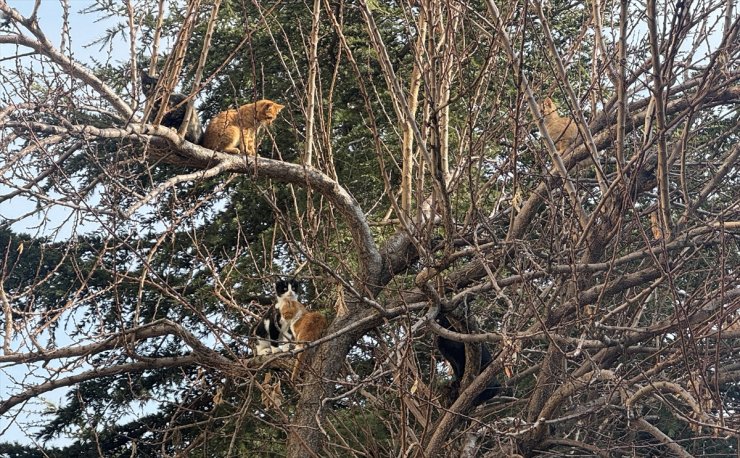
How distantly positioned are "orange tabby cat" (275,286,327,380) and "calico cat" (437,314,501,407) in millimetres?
1597

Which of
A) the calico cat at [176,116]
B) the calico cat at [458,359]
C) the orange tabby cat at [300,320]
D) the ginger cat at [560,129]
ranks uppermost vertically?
the calico cat at [176,116]

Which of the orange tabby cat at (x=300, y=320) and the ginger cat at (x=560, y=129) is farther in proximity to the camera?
the ginger cat at (x=560, y=129)

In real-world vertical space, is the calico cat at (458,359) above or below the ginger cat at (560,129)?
below

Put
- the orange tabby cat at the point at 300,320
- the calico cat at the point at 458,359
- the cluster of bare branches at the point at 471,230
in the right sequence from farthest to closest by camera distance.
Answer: the orange tabby cat at the point at 300,320, the calico cat at the point at 458,359, the cluster of bare branches at the point at 471,230

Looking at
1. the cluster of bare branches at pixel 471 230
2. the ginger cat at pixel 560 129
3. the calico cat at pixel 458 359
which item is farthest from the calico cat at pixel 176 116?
the ginger cat at pixel 560 129

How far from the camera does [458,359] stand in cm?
704

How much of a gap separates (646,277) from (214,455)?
6.14m

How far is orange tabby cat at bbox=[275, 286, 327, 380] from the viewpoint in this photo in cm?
834

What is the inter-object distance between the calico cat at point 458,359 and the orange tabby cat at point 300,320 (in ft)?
5.24

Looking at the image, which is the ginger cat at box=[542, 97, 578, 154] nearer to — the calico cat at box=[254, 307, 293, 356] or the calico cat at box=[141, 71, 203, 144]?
the calico cat at box=[254, 307, 293, 356]

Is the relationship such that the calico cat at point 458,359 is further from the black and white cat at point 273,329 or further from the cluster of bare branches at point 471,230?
the black and white cat at point 273,329

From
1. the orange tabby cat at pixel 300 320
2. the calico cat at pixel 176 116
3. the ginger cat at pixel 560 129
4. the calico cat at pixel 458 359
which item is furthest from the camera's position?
the ginger cat at pixel 560 129

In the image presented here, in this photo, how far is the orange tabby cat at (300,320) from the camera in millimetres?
8344

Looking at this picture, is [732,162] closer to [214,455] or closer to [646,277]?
[646,277]
